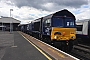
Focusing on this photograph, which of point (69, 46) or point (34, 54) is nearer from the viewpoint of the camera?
point (34, 54)

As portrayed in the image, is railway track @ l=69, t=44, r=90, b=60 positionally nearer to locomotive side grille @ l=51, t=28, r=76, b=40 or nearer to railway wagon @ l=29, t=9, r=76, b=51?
railway wagon @ l=29, t=9, r=76, b=51

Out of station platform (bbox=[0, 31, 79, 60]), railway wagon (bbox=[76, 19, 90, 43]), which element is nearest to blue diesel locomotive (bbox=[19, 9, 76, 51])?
station platform (bbox=[0, 31, 79, 60])

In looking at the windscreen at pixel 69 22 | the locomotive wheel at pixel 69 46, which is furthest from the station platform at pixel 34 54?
the windscreen at pixel 69 22


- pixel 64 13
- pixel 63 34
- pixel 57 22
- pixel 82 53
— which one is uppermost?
pixel 64 13

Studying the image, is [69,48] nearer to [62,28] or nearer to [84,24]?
[62,28]

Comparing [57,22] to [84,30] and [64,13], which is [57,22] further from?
[84,30]

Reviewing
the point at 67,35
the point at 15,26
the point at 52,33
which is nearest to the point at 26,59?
the point at 52,33

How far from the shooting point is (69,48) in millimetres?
14375

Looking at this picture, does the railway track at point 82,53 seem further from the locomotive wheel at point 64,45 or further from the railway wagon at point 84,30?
the railway wagon at point 84,30

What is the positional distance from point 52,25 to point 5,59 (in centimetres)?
609

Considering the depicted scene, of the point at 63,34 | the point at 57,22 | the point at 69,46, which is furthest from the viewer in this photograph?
the point at 69,46

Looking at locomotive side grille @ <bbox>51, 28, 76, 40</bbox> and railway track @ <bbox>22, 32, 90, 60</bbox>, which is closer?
railway track @ <bbox>22, 32, 90, 60</bbox>

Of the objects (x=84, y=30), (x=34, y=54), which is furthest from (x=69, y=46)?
(x=84, y=30)

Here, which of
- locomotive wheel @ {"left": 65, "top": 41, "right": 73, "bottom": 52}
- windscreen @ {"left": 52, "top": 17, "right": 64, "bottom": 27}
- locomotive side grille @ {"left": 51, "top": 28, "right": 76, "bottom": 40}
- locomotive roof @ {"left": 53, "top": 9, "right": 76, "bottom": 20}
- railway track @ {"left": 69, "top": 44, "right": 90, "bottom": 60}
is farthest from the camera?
locomotive roof @ {"left": 53, "top": 9, "right": 76, "bottom": 20}
